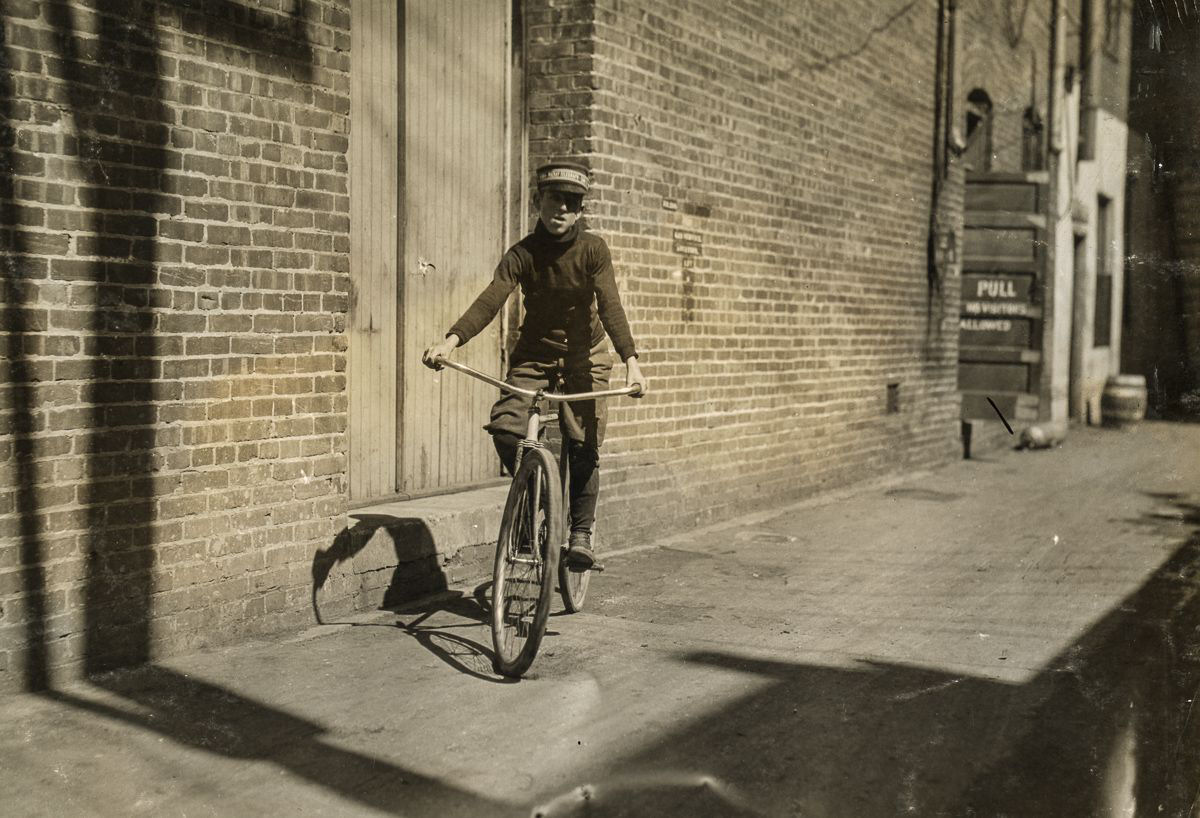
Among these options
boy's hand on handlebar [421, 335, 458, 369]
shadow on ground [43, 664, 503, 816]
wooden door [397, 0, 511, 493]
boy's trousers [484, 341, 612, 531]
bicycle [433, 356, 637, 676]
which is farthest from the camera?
wooden door [397, 0, 511, 493]

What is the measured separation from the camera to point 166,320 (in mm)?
5219

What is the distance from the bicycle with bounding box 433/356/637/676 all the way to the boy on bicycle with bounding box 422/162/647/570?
0.32m

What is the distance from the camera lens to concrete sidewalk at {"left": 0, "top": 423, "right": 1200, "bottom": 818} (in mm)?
3879

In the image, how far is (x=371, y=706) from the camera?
4723 mm

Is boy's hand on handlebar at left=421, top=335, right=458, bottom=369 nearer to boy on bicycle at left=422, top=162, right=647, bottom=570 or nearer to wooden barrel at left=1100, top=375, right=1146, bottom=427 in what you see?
boy on bicycle at left=422, top=162, right=647, bottom=570

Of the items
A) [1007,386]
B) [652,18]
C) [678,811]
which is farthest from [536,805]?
[1007,386]

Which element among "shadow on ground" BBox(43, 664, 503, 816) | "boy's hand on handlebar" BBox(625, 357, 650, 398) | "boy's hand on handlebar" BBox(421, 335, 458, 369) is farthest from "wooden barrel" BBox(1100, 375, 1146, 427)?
"shadow on ground" BBox(43, 664, 503, 816)

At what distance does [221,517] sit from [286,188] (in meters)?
1.51

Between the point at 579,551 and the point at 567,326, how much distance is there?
1.07m

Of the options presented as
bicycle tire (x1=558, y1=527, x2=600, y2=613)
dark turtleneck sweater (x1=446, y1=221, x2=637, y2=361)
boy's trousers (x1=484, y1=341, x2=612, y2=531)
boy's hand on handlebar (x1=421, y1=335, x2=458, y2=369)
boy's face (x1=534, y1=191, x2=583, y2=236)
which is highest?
boy's face (x1=534, y1=191, x2=583, y2=236)

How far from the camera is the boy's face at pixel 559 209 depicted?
5.71 metres

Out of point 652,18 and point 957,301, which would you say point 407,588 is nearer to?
point 652,18

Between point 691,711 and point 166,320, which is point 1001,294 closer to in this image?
point 691,711

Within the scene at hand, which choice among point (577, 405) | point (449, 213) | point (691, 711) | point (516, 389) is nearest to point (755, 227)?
point (449, 213)
